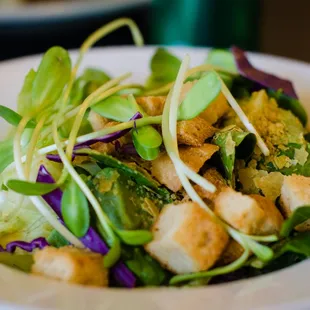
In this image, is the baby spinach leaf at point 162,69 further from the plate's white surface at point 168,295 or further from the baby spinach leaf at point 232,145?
the plate's white surface at point 168,295

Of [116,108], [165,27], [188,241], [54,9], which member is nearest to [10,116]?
[116,108]

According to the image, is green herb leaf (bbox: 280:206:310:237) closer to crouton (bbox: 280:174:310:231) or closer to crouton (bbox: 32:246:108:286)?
crouton (bbox: 280:174:310:231)

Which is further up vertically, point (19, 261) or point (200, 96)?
point (200, 96)

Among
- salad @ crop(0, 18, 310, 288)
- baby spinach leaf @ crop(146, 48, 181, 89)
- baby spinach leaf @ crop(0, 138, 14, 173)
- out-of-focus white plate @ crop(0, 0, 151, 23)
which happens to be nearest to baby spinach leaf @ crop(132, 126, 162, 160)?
salad @ crop(0, 18, 310, 288)

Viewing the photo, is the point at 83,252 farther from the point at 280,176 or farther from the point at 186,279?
the point at 280,176

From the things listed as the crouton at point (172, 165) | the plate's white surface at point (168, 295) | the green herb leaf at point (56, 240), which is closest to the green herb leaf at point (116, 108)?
the crouton at point (172, 165)

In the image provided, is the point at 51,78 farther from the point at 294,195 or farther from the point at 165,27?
the point at 165,27

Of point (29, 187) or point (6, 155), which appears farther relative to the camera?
point (6, 155)

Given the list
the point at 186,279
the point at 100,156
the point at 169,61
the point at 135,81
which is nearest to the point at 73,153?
the point at 100,156
